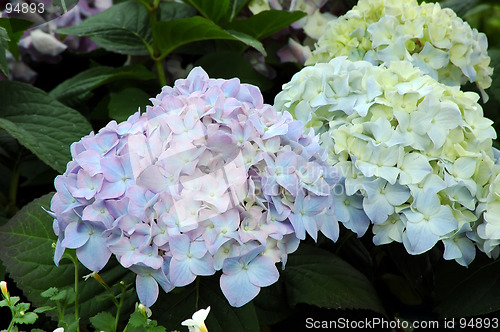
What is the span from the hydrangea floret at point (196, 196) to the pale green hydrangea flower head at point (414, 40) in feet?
0.98

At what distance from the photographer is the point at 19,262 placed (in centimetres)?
80

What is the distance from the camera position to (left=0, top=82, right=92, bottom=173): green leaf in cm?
94

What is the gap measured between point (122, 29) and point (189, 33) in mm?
165

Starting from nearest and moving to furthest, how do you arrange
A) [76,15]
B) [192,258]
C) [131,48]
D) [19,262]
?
[192,258], [19,262], [131,48], [76,15]

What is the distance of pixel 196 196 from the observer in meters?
0.67

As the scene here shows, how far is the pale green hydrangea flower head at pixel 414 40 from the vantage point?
96cm

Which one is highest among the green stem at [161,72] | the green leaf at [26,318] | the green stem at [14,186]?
the green leaf at [26,318]

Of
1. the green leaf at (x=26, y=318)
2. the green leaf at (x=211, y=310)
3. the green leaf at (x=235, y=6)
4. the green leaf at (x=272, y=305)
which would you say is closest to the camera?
the green leaf at (x=26, y=318)

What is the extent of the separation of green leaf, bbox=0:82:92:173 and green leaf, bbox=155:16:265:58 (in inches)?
8.2

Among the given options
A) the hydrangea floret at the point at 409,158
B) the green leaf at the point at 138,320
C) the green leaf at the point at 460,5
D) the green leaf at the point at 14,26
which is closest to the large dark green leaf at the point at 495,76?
the green leaf at the point at 460,5

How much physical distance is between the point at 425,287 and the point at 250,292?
0.45 metres

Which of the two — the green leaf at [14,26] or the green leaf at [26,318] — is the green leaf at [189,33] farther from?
the green leaf at [26,318]

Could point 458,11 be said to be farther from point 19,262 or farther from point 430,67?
point 19,262

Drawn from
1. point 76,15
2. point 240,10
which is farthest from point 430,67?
point 76,15
